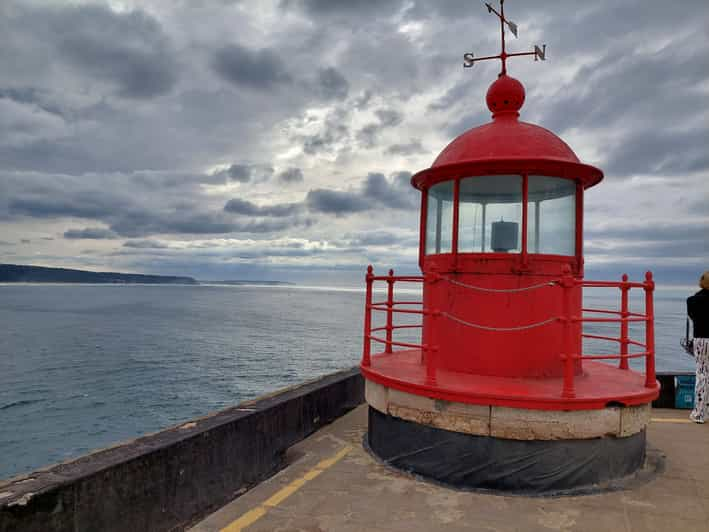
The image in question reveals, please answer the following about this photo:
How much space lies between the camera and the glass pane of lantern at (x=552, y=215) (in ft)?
18.3

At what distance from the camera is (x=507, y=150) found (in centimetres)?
544

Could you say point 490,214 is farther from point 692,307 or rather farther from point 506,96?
point 692,307

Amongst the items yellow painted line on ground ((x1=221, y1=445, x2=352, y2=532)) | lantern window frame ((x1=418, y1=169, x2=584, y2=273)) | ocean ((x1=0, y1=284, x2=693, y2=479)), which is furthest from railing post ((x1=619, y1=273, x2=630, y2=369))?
ocean ((x1=0, y1=284, x2=693, y2=479))

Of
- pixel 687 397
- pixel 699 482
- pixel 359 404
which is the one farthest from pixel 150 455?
pixel 687 397

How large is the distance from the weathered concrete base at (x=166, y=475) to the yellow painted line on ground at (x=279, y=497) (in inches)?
28.0

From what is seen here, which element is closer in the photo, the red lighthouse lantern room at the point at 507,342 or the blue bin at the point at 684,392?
the red lighthouse lantern room at the point at 507,342

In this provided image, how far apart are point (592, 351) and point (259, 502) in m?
31.2

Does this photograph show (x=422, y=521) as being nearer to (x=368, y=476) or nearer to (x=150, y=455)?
(x=368, y=476)

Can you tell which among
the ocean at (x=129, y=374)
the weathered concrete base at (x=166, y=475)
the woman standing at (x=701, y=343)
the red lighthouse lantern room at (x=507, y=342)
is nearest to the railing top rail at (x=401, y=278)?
the red lighthouse lantern room at (x=507, y=342)

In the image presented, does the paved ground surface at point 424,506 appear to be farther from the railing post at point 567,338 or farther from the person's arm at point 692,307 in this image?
the person's arm at point 692,307

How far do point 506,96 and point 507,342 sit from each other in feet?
9.86

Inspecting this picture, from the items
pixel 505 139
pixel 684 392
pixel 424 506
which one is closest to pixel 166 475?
pixel 424 506

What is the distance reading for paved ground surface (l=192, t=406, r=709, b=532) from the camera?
3961 mm

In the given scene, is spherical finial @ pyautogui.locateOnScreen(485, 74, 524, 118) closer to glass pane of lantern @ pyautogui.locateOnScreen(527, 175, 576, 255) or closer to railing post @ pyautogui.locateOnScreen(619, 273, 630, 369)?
glass pane of lantern @ pyautogui.locateOnScreen(527, 175, 576, 255)
